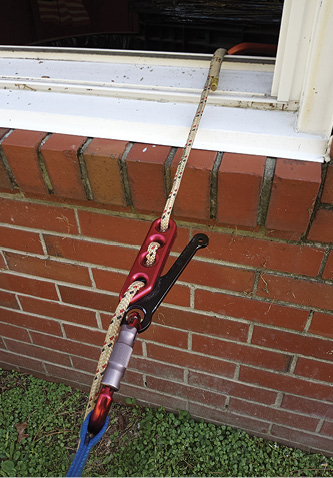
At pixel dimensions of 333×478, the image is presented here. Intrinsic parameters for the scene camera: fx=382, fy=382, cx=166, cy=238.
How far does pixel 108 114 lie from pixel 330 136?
0.58 m

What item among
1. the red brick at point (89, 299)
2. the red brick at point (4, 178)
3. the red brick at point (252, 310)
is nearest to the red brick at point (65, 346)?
the red brick at point (89, 299)

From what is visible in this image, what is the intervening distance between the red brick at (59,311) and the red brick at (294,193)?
33.5 inches

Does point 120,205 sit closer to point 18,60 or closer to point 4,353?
point 18,60

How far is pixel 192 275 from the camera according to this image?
47.9 inches

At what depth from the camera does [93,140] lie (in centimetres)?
103

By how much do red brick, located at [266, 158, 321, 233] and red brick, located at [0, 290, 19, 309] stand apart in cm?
112

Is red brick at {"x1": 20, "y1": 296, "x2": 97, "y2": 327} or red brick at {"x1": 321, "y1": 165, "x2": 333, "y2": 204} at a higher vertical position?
red brick at {"x1": 321, "y1": 165, "x2": 333, "y2": 204}

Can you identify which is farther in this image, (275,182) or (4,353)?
(4,353)

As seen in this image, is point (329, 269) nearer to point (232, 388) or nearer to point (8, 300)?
point (232, 388)

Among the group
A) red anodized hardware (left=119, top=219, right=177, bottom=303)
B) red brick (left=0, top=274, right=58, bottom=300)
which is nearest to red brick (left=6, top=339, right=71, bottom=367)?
red brick (left=0, top=274, right=58, bottom=300)

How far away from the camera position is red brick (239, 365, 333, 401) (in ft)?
4.43

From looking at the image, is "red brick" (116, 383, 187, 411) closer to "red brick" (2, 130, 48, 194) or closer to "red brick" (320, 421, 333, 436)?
"red brick" (320, 421, 333, 436)

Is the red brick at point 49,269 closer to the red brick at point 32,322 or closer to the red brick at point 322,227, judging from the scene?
the red brick at point 32,322

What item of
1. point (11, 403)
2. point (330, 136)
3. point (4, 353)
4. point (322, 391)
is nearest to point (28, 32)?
point (4, 353)
